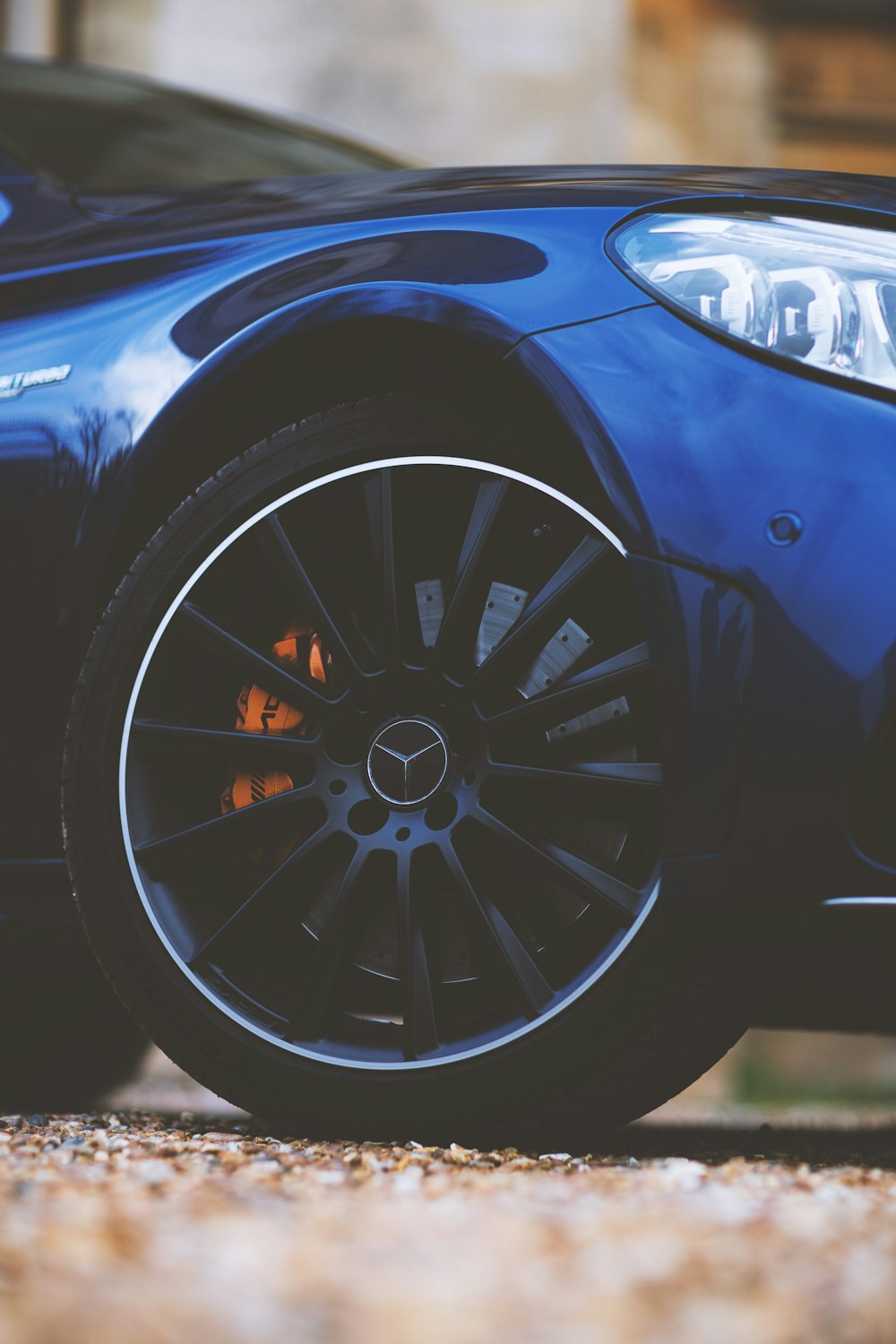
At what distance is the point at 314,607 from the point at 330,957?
1.39ft

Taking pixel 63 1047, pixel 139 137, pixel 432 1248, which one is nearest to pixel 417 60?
pixel 139 137

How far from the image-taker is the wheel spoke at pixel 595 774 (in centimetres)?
175

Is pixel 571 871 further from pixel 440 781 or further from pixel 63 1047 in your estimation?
pixel 63 1047

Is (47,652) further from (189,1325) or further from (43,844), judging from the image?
(189,1325)

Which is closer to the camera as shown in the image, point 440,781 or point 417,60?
point 440,781

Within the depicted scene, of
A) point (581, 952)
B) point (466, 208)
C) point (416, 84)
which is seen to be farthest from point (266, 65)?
point (581, 952)

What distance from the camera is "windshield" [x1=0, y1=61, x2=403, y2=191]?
288 cm

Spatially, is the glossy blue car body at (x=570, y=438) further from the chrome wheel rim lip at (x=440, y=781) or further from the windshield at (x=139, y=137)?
the windshield at (x=139, y=137)

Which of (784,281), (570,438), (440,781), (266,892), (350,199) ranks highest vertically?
(350,199)

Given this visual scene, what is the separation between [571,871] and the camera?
5.72 ft

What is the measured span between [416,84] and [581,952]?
6.68 meters

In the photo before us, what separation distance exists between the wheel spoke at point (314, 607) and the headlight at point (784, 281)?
533mm

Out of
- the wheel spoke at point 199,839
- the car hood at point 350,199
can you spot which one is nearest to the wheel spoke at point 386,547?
the wheel spoke at point 199,839

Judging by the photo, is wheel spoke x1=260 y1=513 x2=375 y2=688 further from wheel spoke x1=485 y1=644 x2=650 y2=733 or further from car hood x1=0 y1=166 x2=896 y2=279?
car hood x1=0 y1=166 x2=896 y2=279
